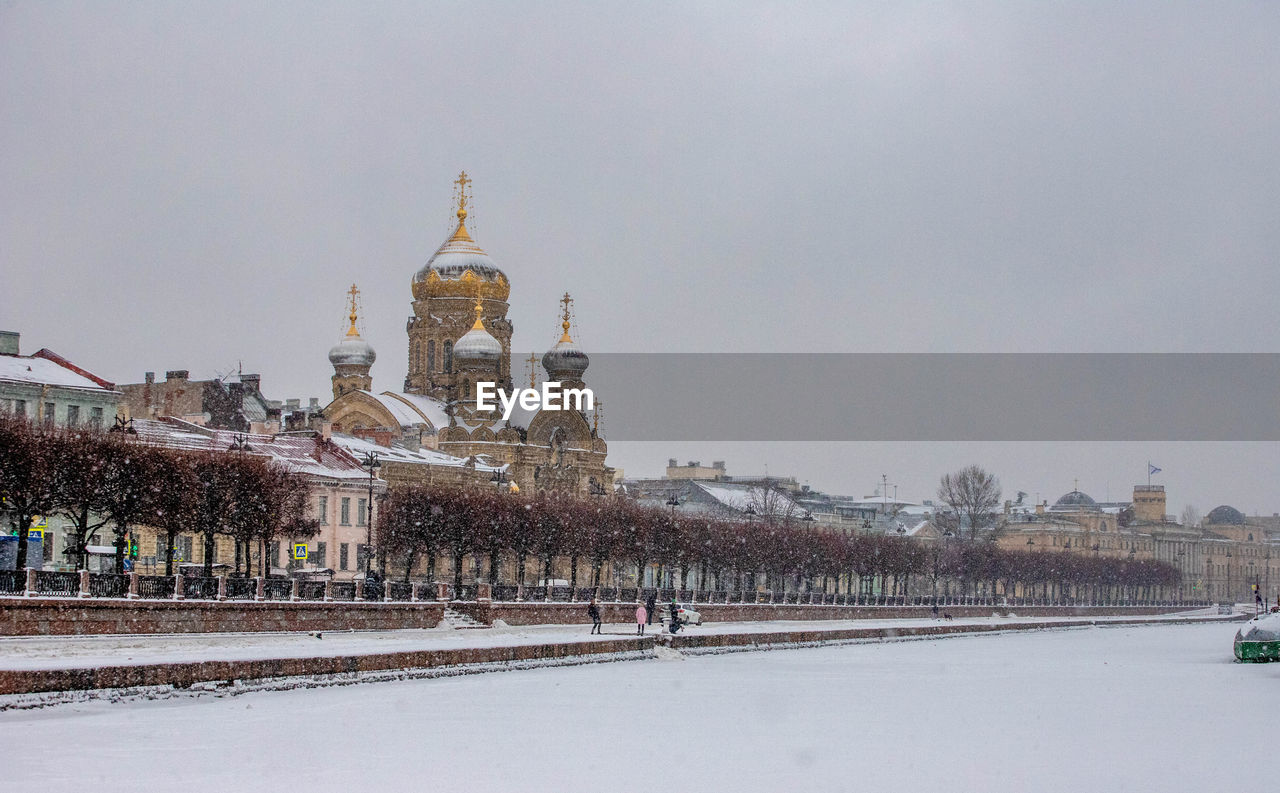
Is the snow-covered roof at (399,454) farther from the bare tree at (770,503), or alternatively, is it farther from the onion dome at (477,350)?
the bare tree at (770,503)

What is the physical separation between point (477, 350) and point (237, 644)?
2396 inches

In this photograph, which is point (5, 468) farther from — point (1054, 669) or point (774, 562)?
point (774, 562)

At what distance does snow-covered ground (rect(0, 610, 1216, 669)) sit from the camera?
1422 inches

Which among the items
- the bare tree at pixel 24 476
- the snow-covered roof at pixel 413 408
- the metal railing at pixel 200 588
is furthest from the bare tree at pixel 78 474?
the snow-covered roof at pixel 413 408

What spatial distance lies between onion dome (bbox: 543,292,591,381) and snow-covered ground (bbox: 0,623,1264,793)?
6357cm

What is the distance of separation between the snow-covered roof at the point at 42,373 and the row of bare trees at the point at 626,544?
37.7ft

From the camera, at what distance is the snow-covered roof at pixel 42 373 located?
63156 millimetres

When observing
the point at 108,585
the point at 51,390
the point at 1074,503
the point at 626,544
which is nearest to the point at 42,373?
the point at 51,390

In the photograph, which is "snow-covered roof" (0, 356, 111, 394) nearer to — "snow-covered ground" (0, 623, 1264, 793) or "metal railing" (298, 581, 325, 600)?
"metal railing" (298, 581, 325, 600)

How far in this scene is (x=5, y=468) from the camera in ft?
150

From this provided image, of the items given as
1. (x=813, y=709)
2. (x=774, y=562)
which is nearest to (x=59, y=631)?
(x=813, y=709)

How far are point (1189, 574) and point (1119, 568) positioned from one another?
181 feet

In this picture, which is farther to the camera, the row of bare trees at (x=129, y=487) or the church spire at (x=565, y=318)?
the church spire at (x=565, y=318)

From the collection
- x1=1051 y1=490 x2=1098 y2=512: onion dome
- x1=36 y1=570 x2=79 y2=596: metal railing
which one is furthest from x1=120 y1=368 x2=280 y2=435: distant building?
x1=1051 y1=490 x2=1098 y2=512: onion dome
